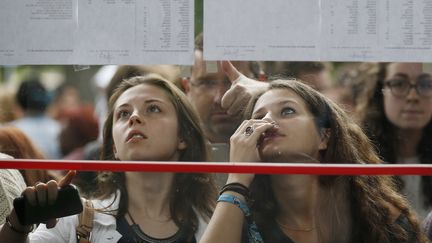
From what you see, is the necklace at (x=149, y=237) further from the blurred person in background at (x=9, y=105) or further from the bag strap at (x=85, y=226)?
the blurred person in background at (x=9, y=105)

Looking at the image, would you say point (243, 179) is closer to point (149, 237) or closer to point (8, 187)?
point (149, 237)

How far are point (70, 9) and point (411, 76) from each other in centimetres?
141

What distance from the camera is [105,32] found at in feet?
8.84

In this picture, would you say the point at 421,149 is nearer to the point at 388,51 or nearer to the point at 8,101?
the point at 388,51

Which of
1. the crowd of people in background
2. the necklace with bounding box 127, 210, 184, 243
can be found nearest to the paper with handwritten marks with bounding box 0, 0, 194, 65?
the crowd of people in background

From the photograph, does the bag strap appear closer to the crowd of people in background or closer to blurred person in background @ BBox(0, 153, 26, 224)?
the crowd of people in background

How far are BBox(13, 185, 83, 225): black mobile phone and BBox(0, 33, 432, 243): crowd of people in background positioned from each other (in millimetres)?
31

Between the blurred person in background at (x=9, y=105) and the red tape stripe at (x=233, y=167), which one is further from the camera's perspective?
the blurred person in background at (x=9, y=105)

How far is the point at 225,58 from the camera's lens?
8.75ft

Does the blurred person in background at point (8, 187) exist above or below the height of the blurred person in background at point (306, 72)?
below

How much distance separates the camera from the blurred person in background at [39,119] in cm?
272

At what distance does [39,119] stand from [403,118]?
1.49 m

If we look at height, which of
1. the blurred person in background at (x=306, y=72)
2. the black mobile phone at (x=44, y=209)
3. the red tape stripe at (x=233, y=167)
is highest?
the blurred person in background at (x=306, y=72)

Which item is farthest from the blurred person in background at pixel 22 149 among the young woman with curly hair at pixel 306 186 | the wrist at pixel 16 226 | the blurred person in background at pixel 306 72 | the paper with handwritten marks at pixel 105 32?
the blurred person in background at pixel 306 72
